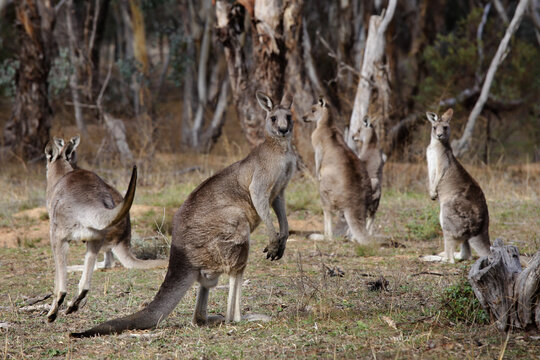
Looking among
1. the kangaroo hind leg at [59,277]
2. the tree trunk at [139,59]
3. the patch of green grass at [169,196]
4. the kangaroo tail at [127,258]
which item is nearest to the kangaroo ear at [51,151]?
the kangaroo tail at [127,258]

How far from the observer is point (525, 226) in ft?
29.3

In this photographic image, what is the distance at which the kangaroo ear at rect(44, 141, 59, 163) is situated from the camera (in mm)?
6805

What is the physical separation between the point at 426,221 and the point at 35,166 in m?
9.27

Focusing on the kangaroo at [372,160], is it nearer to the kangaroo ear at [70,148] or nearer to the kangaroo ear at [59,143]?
the kangaroo ear at [70,148]

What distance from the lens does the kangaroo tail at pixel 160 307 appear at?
13.8 ft

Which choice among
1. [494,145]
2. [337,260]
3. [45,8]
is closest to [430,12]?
[494,145]

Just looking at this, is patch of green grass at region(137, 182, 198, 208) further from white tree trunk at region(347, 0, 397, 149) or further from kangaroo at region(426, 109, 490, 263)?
kangaroo at region(426, 109, 490, 263)

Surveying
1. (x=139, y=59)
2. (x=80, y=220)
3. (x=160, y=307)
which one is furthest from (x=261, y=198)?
(x=139, y=59)

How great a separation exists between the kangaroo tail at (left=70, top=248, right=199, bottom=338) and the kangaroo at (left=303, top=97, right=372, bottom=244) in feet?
12.7

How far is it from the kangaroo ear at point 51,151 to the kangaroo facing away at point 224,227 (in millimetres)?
2425

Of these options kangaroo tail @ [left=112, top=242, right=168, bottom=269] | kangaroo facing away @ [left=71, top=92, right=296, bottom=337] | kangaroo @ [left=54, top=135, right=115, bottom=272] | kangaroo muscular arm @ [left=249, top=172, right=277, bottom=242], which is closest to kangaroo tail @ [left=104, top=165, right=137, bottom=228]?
kangaroo facing away @ [left=71, top=92, right=296, bottom=337]

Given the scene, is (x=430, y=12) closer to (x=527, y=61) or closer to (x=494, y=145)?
(x=527, y=61)

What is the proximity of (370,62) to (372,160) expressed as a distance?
11.3 ft

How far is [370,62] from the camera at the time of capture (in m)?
12.5
